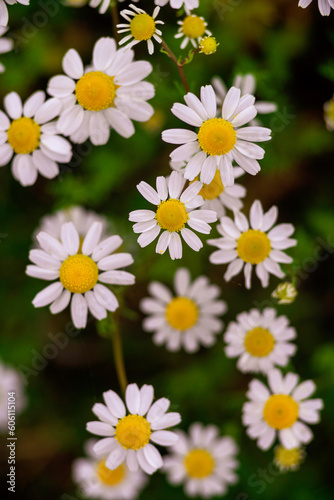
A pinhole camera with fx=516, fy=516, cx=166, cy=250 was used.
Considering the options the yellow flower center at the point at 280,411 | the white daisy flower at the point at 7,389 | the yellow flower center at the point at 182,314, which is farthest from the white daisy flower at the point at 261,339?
the white daisy flower at the point at 7,389

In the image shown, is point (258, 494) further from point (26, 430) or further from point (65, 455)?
point (26, 430)

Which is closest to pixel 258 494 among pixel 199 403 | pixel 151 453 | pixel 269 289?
pixel 199 403

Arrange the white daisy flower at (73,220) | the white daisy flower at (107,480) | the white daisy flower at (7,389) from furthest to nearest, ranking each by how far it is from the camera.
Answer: the white daisy flower at (7,389) < the white daisy flower at (107,480) < the white daisy flower at (73,220)

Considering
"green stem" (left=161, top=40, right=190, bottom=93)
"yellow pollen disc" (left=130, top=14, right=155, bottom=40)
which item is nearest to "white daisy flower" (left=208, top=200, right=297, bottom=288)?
"green stem" (left=161, top=40, right=190, bottom=93)

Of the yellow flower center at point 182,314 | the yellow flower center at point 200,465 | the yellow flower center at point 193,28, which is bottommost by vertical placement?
the yellow flower center at point 200,465

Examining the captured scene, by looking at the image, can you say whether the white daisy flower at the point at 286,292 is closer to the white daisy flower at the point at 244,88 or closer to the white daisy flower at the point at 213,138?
the white daisy flower at the point at 213,138

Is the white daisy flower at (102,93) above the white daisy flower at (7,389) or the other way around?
above
